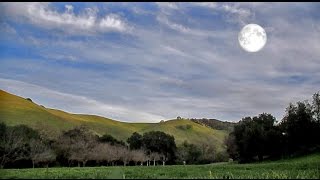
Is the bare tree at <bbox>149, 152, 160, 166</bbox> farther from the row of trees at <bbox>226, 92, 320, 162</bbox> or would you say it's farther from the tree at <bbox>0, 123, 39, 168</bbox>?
the tree at <bbox>0, 123, 39, 168</bbox>

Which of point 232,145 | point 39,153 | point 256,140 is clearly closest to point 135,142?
point 232,145

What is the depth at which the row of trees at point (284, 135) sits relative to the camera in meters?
110

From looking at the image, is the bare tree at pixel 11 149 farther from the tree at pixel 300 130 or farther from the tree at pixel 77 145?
the tree at pixel 300 130

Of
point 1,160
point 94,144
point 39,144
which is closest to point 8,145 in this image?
point 1,160

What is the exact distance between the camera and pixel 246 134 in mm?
113375

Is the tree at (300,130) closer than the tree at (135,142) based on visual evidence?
Yes

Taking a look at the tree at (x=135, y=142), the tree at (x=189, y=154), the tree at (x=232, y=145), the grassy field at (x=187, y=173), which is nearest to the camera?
the grassy field at (x=187, y=173)

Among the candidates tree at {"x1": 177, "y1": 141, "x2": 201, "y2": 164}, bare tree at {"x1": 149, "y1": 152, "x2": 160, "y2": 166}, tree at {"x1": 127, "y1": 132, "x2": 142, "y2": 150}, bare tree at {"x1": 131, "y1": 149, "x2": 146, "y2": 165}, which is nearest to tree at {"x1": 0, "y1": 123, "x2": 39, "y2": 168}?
bare tree at {"x1": 131, "y1": 149, "x2": 146, "y2": 165}

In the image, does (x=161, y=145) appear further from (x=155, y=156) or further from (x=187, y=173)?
(x=187, y=173)

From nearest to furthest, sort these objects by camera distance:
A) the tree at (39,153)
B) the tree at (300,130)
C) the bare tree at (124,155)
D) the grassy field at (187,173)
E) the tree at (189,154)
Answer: the grassy field at (187,173), the tree at (39,153), the tree at (300,130), the bare tree at (124,155), the tree at (189,154)

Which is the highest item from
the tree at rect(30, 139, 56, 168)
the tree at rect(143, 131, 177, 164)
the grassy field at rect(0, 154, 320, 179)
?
the tree at rect(143, 131, 177, 164)

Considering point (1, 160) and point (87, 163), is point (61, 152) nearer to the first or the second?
point (87, 163)

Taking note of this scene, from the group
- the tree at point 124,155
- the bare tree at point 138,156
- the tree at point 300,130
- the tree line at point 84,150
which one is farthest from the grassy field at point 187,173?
the bare tree at point 138,156

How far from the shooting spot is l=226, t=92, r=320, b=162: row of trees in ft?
360
